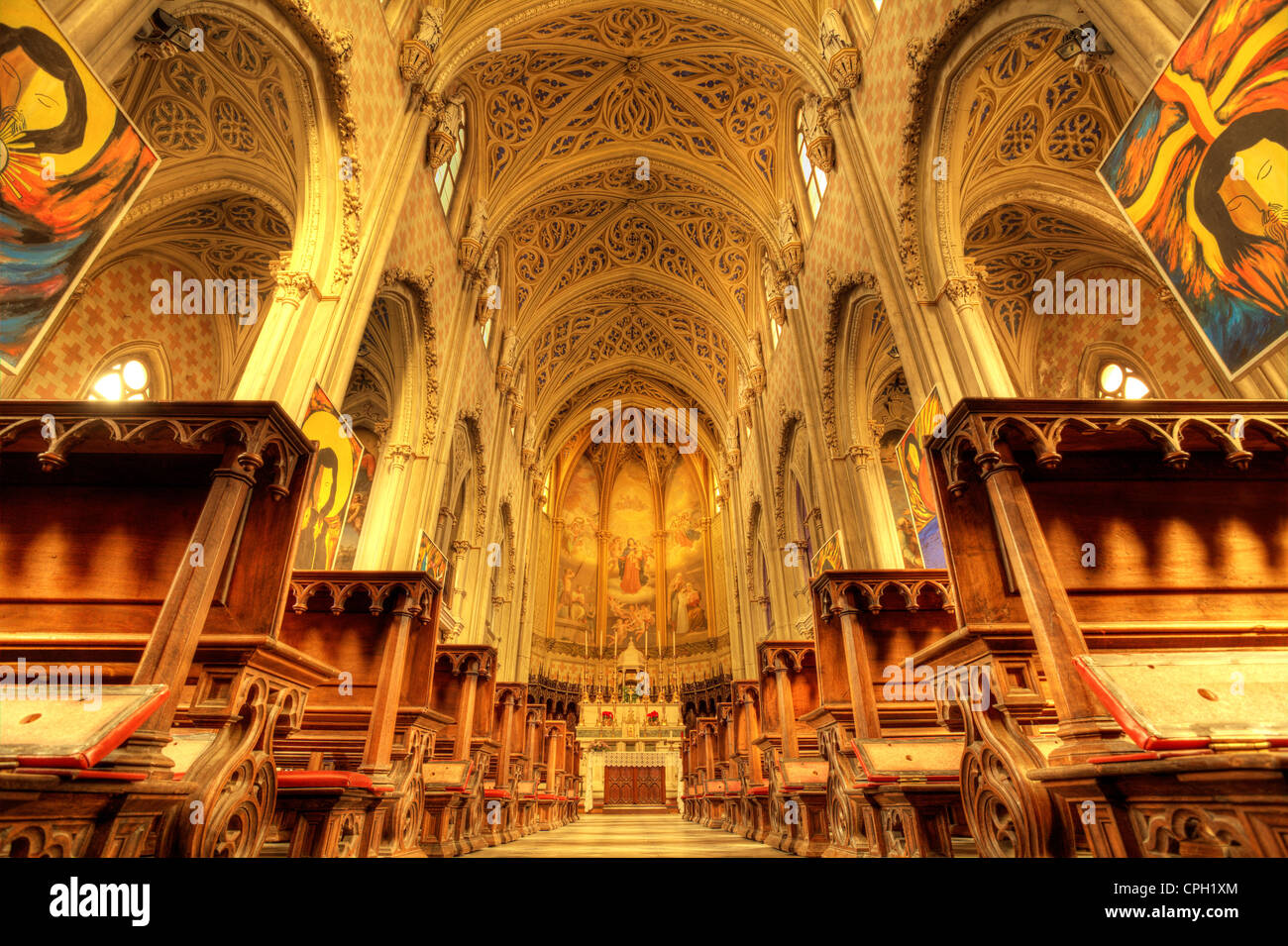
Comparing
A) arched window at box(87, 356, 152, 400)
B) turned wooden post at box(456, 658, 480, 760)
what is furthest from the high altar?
arched window at box(87, 356, 152, 400)

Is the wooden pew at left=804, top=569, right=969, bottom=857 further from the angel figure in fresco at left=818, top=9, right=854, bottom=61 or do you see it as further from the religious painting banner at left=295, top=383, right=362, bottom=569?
the angel figure in fresco at left=818, top=9, right=854, bottom=61

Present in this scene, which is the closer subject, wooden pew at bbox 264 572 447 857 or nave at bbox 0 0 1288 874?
nave at bbox 0 0 1288 874

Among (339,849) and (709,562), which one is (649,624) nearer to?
(709,562)

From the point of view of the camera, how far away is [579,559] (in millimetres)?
26891

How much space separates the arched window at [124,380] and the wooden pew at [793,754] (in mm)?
11465

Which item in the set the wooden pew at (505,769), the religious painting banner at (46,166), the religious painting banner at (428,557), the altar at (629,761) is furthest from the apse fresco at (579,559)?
the religious painting banner at (46,166)

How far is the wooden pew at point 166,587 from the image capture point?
2.01m

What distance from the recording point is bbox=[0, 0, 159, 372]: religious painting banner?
3.96m

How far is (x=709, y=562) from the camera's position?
2620 centimetres

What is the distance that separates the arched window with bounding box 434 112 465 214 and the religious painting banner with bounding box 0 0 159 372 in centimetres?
753

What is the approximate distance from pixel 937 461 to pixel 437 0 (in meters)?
12.4

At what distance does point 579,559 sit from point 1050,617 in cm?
2515
